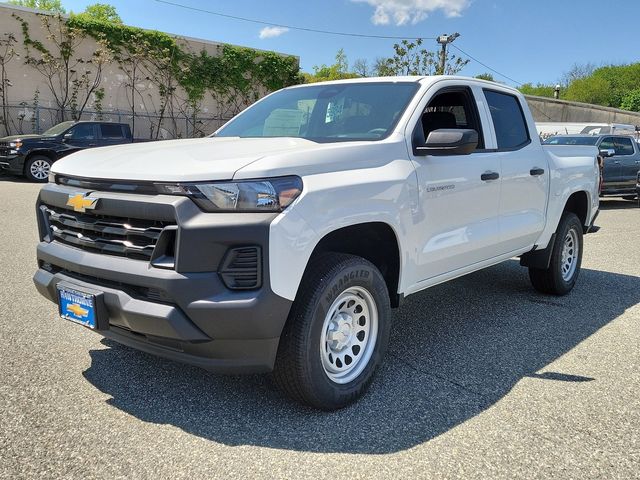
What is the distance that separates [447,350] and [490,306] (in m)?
1.36

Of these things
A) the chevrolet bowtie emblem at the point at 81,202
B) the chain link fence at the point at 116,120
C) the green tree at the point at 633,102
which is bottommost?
the chevrolet bowtie emblem at the point at 81,202

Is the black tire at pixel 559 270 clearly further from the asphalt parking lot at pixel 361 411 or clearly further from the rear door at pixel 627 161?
the rear door at pixel 627 161

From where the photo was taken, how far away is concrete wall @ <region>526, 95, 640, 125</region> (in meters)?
35.4

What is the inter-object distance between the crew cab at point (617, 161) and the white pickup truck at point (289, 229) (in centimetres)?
1161

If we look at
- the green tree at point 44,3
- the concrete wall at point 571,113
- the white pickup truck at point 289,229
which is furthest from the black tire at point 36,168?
the green tree at point 44,3

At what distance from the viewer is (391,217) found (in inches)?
127

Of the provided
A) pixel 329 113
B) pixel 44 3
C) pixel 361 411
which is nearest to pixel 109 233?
pixel 361 411

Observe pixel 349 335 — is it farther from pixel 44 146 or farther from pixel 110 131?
pixel 110 131

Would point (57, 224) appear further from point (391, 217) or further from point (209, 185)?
point (391, 217)

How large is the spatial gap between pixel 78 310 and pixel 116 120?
21.4m

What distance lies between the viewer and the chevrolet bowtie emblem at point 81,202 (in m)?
2.88

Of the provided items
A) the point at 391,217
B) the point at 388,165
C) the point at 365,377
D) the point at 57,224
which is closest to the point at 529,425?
the point at 365,377

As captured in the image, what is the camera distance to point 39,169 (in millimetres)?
15117

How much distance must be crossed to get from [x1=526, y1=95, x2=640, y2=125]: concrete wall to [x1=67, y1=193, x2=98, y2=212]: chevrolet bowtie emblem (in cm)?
3432
